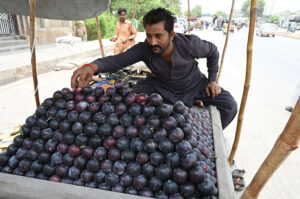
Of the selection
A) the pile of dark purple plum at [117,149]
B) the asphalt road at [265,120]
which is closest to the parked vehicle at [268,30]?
the asphalt road at [265,120]

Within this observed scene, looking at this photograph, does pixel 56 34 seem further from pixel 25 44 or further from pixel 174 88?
pixel 174 88

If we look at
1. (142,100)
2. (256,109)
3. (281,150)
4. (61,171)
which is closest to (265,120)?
(256,109)

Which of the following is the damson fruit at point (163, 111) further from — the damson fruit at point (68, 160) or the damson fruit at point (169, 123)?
the damson fruit at point (68, 160)

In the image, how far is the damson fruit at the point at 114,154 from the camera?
0.99 meters

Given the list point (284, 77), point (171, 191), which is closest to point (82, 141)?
point (171, 191)

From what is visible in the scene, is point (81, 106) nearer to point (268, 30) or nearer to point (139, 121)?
point (139, 121)

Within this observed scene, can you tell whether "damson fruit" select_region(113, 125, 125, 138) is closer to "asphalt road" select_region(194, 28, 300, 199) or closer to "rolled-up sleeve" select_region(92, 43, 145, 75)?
"rolled-up sleeve" select_region(92, 43, 145, 75)

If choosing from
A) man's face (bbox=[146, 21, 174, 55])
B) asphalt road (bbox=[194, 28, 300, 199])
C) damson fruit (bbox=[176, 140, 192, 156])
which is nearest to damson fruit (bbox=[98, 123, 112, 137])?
damson fruit (bbox=[176, 140, 192, 156])

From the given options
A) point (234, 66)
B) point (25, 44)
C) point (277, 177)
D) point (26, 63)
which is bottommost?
point (277, 177)

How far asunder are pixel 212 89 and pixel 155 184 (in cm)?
155

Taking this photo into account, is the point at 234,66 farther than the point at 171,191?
Yes

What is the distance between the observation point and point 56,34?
10.9 meters

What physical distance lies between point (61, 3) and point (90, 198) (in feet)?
6.47

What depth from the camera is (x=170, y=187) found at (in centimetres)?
93
